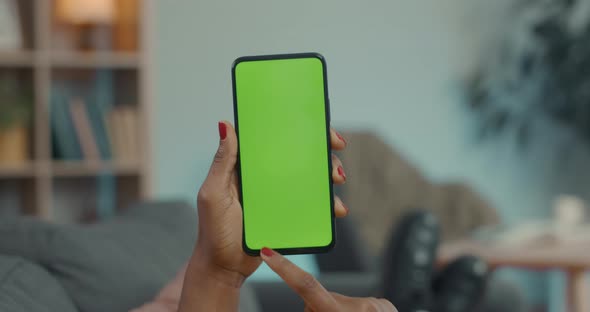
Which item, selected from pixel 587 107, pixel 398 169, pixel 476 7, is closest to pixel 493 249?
pixel 398 169

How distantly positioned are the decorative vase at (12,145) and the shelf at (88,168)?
12 cm

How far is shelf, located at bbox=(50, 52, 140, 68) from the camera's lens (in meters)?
3.30

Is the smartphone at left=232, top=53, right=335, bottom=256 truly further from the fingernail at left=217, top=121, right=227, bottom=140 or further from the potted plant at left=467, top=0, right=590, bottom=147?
the potted plant at left=467, top=0, right=590, bottom=147

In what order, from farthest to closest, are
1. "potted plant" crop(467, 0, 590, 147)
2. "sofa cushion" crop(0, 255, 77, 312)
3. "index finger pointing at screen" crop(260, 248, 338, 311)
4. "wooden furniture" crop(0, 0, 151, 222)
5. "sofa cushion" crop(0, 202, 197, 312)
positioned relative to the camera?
"potted plant" crop(467, 0, 590, 147), "wooden furniture" crop(0, 0, 151, 222), "sofa cushion" crop(0, 202, 197, 312), "sofa cushion" crop(0, 255, 77, 312), "index finger pointing at screen" crop(260, 248, 338, 311)

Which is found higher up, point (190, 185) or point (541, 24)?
point (541, 24)

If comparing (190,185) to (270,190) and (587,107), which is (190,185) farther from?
(270,190)

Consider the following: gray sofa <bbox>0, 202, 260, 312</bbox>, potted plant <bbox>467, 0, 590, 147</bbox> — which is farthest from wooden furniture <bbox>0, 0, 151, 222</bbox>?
gray sofa <bbox>0, 202, 260, 312</bbox>

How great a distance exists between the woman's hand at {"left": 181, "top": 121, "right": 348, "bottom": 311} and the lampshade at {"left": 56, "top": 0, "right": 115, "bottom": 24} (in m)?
2.59

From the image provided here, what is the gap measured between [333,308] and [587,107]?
357cm

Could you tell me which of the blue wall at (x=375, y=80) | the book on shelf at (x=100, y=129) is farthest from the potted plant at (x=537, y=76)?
the book on shelf at (x=100, y=129)

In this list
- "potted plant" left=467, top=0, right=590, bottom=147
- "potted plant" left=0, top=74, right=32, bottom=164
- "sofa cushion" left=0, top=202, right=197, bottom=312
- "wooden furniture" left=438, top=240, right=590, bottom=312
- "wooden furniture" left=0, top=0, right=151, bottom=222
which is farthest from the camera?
"potted plant" left=467, top=0, right=590, bottom=147

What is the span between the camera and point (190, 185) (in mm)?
4145

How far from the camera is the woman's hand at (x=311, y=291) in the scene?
2.51 ft

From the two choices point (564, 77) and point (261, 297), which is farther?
point (564, 77)
